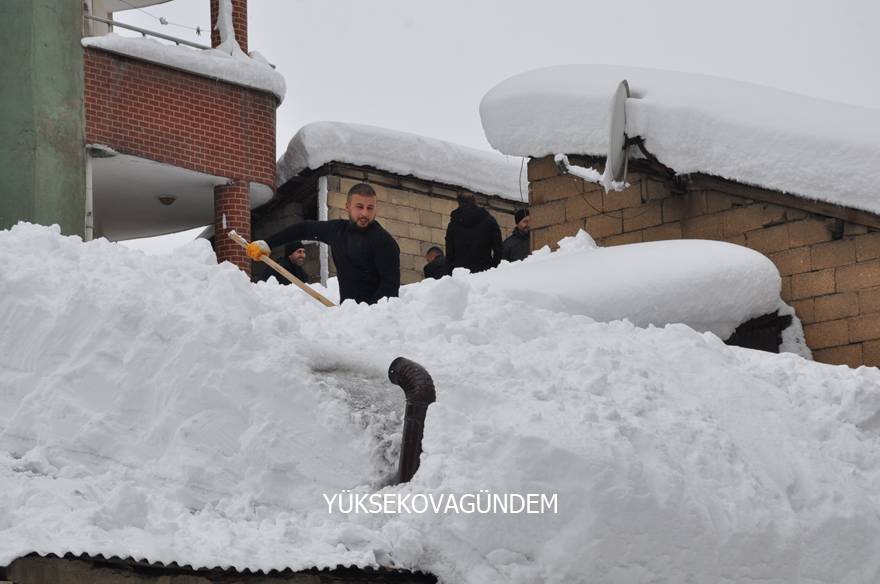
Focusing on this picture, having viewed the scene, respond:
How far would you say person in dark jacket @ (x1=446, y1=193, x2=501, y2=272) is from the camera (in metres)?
11.5

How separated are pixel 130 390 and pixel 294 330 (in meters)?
1.06

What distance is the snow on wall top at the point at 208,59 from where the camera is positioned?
15.1 meters

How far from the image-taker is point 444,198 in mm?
17031

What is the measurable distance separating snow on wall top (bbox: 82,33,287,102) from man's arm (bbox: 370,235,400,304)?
277 inches

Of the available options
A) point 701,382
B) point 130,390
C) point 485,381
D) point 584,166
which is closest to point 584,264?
point 584,166

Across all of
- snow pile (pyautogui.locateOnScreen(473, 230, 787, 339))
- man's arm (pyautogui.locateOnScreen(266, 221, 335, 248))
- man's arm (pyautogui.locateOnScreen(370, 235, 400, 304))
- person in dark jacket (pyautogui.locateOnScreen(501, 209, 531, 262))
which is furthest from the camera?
person in dark jacket (pyautogui.locateOnScreen(501, 209, 531, 262))

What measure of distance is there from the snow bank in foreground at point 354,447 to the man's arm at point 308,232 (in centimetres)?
157

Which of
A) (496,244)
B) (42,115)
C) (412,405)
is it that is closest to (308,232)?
(496,244)

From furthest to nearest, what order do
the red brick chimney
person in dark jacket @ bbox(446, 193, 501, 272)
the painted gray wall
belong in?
the red brick chimney, the painted gray wall, person in dark jacket @ bbox(446, 193, 501, 272)

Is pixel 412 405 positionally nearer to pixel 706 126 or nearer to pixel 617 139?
pixel 617 139

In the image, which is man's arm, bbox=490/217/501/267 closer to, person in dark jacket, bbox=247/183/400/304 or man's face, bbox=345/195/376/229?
person in dark jacket, bbox=247/183/400/304

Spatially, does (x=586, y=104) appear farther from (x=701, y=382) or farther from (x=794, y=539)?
(x=794, y=539)

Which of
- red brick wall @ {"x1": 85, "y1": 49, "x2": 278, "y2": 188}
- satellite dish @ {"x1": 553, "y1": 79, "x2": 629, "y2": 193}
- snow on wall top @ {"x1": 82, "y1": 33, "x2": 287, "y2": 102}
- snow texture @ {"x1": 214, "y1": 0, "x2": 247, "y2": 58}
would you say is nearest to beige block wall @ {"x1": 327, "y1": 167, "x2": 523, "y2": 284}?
red brick wall @ {"x1": 85, "y1": 49, "x2": 278, "y2": 188}

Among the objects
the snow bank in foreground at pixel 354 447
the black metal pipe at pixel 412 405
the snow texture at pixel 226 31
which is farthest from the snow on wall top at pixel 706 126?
the snow texture at pixel 226 31
